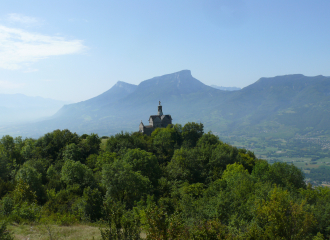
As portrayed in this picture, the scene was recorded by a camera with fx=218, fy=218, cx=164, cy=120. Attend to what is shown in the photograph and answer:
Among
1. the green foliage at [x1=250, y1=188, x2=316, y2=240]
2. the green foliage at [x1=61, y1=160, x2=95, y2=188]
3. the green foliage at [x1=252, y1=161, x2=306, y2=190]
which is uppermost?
the green foliage at [x1=61, y1=160, x2=95, y2=188]

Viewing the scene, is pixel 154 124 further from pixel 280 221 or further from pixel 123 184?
pixel 280 221

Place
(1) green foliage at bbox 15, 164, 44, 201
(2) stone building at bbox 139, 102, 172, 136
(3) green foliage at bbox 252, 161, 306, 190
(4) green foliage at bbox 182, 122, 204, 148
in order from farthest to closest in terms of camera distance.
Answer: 1. (2) stone building at bbox 139, 102, 172, 136
2. (4) green foliage at bbox 182, 122, 204, 148
3. (3) green foliage at bbox 252, 161, 306, 190
4. (1) green foliage at bbox 15, 164, 44, 201

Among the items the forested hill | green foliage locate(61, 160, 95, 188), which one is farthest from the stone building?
green foliage locate(61, 160, 95, 188)

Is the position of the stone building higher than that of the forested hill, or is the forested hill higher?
the stone building

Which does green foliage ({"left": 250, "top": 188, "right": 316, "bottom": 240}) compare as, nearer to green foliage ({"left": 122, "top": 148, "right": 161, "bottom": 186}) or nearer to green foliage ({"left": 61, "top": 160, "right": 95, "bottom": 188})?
green foliage ({"left": 122, "top": 148, "right": 161, "bottom": 186})

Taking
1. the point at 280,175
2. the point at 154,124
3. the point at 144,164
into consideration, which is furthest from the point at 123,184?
the point at 154,124

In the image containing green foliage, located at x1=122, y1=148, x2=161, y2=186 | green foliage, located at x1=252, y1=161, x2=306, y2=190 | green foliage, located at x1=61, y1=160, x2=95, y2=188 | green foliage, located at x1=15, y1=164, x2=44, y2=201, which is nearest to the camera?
green foliage, located at x1=15, y1=164, x2=44, y2=201

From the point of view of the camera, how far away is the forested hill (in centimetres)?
1553

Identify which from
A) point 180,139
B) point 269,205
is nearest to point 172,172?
point 180,139

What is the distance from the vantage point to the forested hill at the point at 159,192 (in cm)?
1553

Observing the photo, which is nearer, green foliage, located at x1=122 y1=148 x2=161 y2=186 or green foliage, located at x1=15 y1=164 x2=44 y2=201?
green foliage, located at x1=15 y1=164 x2=44 y2=201

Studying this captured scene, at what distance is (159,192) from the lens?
3634 cm

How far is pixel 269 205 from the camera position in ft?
66.4

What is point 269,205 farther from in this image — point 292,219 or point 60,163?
point 60,163
